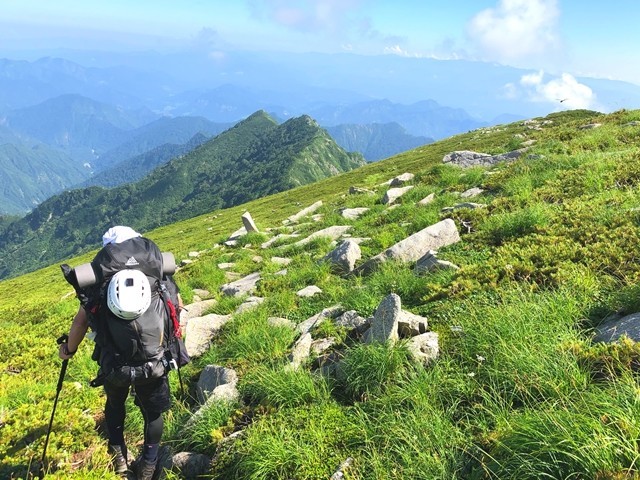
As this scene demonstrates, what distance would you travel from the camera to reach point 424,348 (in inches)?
230

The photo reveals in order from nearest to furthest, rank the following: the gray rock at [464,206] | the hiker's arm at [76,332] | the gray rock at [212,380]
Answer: the hiker's arm at [76,332]
the gray rock at [212,380]
the gray rock at [464,206]

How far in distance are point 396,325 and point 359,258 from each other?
5675 mm

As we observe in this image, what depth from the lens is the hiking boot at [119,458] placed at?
579 cm

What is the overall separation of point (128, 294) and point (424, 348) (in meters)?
4.20

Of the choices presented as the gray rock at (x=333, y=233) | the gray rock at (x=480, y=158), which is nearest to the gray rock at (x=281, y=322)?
the gray rock at (x=333, y=233)

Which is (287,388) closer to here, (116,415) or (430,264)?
(116,415)

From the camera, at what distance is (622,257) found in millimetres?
6992

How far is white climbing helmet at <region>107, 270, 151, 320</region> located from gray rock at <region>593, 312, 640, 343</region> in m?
5.81

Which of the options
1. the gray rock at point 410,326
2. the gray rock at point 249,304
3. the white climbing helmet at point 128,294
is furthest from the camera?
the gray rock at point 249,304

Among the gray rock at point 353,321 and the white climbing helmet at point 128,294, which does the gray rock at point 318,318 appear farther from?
the white climbing helmet at point 128,294

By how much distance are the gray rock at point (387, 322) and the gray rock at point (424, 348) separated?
307 millimetres

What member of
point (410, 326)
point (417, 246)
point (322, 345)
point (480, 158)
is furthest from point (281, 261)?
point (480, 158)

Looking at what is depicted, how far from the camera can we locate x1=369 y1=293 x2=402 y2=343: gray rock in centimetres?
604

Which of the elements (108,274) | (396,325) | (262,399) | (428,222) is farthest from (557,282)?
(108,274)
